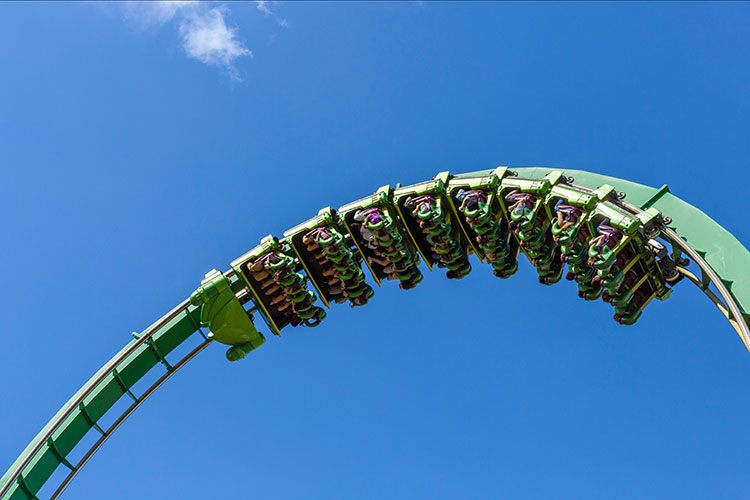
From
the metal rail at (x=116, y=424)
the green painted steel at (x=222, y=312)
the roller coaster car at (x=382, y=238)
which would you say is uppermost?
the roller coaster car at (x=382, y=238)

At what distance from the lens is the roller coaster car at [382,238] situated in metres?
21.6

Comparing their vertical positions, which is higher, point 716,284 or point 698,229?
point 698,229

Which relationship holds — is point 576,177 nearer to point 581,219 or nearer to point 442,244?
point 581,219

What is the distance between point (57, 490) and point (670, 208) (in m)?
16.4

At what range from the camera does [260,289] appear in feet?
73.5

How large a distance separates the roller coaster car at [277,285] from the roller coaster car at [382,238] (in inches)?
66.3

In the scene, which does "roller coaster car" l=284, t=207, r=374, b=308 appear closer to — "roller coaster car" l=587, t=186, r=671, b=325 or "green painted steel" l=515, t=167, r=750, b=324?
"green painted steel" l=515, t=167, r=750, b=324

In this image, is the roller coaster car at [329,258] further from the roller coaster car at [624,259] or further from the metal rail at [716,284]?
the metal rail at [716,284]

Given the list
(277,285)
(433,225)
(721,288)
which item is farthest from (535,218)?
(277,285)

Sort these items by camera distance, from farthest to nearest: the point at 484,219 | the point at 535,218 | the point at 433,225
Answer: the point at 433,225
the point at 484,219
the point at 535,218

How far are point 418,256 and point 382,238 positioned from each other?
140 centimetres

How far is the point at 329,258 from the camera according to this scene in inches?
864

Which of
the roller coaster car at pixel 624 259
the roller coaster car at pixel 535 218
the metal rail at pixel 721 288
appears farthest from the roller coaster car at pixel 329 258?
the metal rail at pixel 721 288

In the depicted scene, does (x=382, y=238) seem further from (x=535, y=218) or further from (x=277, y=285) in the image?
(x=535, y=218)
